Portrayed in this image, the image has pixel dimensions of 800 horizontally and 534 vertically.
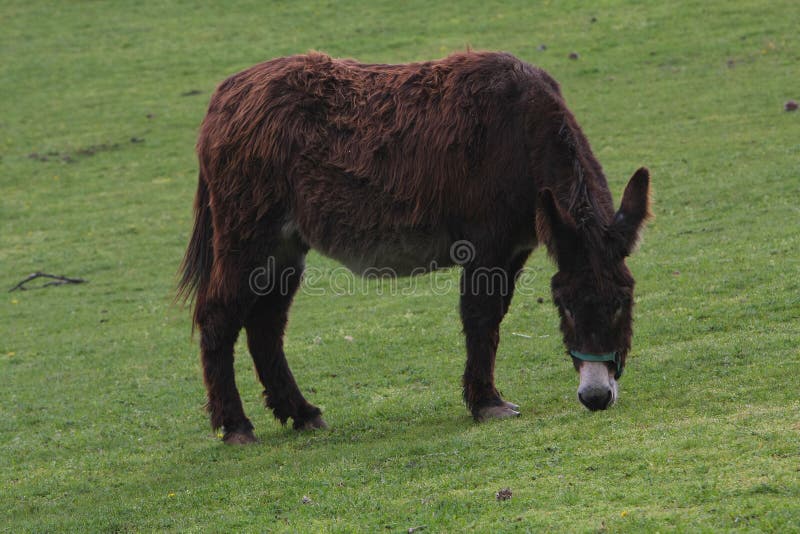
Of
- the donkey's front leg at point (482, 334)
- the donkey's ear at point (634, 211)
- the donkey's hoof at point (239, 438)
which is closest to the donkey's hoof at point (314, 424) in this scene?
the donkey's hoof at point (239, 438)

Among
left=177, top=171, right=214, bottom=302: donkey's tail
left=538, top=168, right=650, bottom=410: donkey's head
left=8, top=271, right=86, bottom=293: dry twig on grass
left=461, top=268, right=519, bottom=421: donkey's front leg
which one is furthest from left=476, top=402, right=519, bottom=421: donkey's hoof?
left=8, top=271, right=86, bottom=293: dry twig on grass

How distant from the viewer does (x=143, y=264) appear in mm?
14906

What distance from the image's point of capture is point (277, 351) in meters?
7.43

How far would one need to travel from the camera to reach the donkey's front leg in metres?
6.58

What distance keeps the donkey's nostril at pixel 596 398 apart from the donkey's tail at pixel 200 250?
10.6 feet

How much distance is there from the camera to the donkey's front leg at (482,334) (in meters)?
6.58

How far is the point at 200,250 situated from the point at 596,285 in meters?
3.29

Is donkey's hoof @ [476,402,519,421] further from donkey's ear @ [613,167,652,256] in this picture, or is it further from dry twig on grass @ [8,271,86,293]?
dry twig on grass @ [8,271,86,293]

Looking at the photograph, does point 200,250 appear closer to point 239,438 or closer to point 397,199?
point 239,438

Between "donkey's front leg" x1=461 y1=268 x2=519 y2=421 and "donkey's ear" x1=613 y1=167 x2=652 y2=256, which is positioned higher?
"donkey's ear" x1=613 y1=167 x2=652 y2=256

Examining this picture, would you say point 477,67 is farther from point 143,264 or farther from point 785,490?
point 143,264

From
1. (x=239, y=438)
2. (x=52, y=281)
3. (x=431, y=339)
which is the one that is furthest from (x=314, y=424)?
(x=52, y=281)

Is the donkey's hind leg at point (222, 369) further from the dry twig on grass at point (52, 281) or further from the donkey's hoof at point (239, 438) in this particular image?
the dry twig on grass at point (52, 281)

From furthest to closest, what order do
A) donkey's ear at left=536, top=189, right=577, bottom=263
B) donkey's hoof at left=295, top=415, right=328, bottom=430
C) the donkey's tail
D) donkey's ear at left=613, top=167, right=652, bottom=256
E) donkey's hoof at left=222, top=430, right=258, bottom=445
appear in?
the donkey's tail
donkey's hoof at left=295, top=415, right=328, bottom=430
donkey's hoof at left=222, top=430, right=258, bottom=445
donkey's ear at left=613, top=167, right=652, bottom=256
donkey's ear at left=536, top=189, right=577, bottom=263
